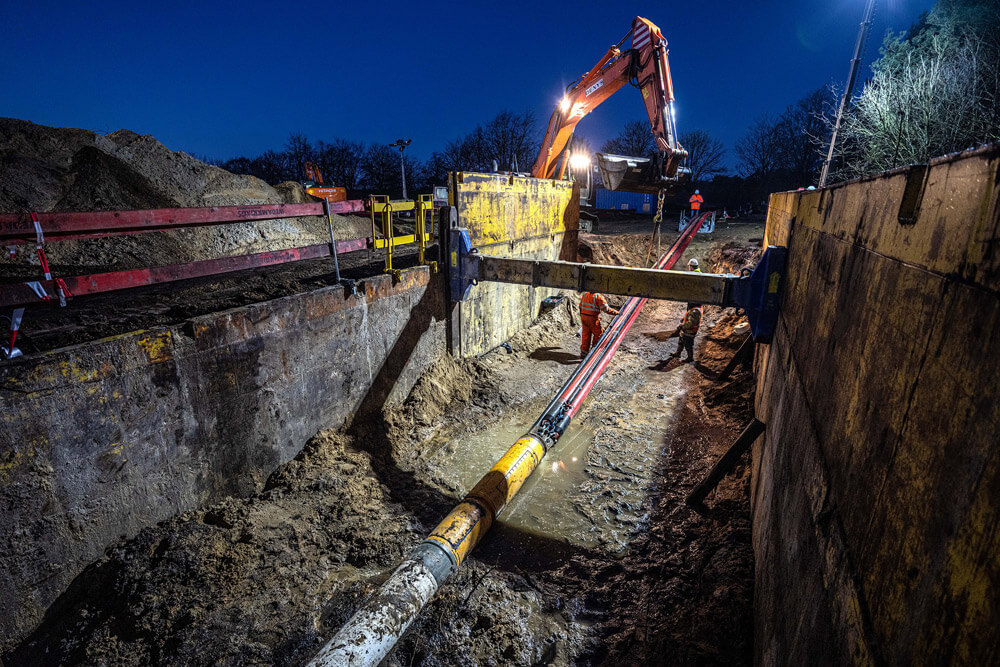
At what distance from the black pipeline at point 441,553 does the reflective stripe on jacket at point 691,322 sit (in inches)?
133

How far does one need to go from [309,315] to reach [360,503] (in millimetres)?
2183

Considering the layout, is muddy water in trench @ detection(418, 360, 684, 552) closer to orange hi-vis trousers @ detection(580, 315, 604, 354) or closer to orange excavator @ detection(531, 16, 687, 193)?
orange hi-vis trousers @ detection(580, 315, 604, 354)

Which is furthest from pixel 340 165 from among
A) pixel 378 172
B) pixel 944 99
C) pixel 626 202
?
pixel 944 99

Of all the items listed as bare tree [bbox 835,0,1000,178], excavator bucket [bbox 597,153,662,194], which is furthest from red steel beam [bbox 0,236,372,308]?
bare tree [bbox 835,0,1000,178]

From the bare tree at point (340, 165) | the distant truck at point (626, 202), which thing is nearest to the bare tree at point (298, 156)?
the bare tree at point (340, 165)

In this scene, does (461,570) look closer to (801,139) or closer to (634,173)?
(634,173)

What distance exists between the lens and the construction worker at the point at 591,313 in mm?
8766

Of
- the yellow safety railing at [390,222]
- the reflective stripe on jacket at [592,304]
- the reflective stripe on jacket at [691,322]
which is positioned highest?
the yellow safety railing at [390,222]

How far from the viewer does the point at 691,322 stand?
890 centimetres

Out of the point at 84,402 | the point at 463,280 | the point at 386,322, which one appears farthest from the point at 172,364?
the point at 463,280

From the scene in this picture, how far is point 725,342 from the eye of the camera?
9805 mm

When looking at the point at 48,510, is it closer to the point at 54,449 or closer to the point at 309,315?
the point at 54,449

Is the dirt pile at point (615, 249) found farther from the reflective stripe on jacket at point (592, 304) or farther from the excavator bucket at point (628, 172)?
the reflective stripe on jacket at point (592, 304)

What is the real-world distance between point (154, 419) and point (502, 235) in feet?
20.9
